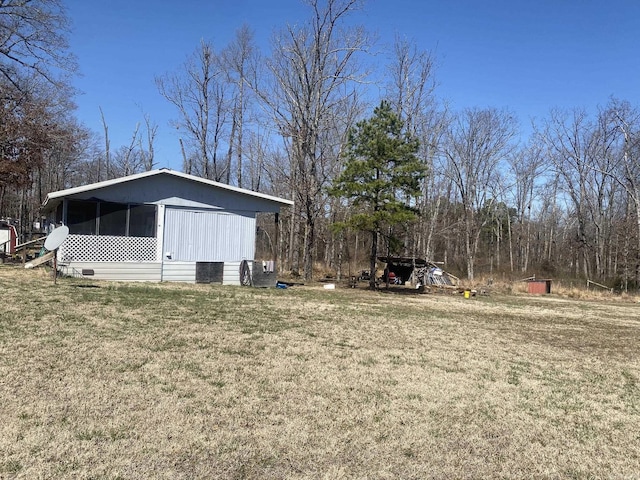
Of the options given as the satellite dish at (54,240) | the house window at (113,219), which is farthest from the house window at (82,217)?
the satellite dish at (54,240)

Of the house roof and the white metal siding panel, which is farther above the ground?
the house roof

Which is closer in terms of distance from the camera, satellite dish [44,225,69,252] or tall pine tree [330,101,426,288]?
satellite dish [44,225,69,252]

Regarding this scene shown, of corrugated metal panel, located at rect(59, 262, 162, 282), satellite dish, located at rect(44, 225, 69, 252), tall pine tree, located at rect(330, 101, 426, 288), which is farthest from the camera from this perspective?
tall pine tree, located at rect(330, 101, 426, 288)

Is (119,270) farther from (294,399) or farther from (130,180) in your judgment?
(294,399)

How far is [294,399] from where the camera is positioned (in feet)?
14.1

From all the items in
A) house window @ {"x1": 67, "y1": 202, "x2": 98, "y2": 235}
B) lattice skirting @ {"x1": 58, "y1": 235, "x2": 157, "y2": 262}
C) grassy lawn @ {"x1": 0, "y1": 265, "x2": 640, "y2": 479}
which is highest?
house window @ {"x1": 67, "y1": 202, "x2": 98, "y2": 235}

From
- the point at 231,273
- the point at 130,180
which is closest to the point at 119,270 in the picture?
the point at 130,180

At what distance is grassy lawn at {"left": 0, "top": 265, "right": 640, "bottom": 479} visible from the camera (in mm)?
3154

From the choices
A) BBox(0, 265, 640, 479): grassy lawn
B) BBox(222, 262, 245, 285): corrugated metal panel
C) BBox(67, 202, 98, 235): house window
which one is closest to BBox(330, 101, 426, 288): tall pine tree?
BBox(222, 262, 245, 285): corrugated metal panel

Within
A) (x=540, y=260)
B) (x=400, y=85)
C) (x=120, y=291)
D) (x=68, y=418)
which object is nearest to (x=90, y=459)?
(x=68, y=418)

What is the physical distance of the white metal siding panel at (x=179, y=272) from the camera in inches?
571

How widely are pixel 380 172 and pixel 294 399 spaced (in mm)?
13579

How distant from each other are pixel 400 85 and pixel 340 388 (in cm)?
2569

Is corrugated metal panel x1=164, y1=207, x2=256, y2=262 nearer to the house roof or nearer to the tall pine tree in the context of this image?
the house roof
